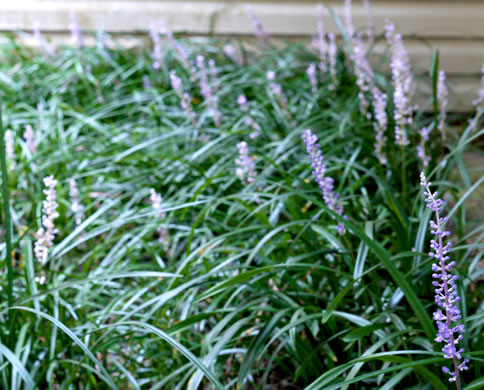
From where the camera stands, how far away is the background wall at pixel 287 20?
13.2 ft

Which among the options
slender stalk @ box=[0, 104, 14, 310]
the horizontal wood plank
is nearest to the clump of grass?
slender stalk @ box=[0, 104, 14, 310]

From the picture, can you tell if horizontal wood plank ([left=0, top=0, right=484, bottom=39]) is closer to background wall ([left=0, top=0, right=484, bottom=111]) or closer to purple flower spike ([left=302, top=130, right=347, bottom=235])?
background wall ([left=0, top=0, right=484, bottom=111])

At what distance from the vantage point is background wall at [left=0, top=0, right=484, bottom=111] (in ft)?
13.2

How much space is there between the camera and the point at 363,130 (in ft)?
8.33

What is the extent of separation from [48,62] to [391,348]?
337cm

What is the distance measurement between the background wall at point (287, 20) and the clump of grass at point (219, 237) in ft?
0.92

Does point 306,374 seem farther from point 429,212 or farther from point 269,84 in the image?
point 269,84

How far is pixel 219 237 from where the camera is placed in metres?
1.78

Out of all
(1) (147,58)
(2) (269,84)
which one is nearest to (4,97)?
(1) (147,58)

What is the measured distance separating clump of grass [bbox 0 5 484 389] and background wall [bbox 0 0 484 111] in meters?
0.28

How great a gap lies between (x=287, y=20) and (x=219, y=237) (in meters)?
2.74

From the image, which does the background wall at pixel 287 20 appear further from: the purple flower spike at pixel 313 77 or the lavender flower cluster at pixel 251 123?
the lavender flower cluster at pixel 251 123

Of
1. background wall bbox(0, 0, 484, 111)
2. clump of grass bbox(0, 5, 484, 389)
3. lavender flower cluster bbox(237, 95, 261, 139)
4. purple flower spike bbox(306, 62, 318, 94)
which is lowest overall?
clump of grass bbox(0, 5, 484, 389)

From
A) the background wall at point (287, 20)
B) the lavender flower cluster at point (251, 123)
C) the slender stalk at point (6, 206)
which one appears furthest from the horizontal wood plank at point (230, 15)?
the slender stalk at point (6, 206)
